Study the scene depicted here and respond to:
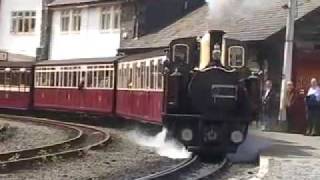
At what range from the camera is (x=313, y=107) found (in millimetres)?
20125

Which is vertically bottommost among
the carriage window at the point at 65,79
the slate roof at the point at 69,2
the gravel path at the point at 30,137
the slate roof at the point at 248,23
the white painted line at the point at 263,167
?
the gravel path at the point at 30,137

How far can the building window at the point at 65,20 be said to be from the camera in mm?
44562

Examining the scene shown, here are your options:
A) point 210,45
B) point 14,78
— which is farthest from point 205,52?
point 14,78

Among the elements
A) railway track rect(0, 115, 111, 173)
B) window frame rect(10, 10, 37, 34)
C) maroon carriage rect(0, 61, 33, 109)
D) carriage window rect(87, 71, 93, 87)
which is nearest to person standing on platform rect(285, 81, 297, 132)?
railway track rect(0, 115, 111, 173)

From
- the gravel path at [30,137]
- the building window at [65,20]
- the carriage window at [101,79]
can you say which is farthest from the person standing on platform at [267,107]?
the building window at [65,20]

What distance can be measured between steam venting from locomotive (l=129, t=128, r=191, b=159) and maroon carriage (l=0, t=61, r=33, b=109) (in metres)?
13.8

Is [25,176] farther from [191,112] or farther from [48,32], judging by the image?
[48,32]

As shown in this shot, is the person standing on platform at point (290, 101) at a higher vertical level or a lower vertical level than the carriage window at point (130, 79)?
lower

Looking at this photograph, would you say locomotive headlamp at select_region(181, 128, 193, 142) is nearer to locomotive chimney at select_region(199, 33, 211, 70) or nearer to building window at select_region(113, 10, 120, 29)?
locomotive chimney at select_region(199, 33, 211, 70)

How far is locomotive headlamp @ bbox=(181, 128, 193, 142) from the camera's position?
1499 cm

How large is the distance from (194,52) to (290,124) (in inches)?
356

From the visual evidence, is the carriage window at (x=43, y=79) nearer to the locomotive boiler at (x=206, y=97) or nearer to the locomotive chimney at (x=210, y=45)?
the locomotive boiler at (x=206, y=97)

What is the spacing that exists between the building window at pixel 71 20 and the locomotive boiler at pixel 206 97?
2902cm

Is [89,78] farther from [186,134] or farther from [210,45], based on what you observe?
[210,45]
